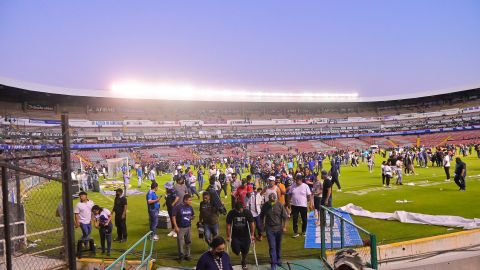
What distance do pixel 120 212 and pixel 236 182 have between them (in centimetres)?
474

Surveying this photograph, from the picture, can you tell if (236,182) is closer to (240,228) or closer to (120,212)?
(120,212)

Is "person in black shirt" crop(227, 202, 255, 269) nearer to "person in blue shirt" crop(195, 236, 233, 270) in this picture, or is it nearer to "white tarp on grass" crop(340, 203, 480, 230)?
"person in blue shirt" crop(195, 236, 233, 270)

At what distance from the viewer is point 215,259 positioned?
4.62 m

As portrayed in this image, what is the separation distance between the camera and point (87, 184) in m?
24.3

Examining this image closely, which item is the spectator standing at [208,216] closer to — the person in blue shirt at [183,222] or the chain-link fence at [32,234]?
the person in blue shirt at [183,222]

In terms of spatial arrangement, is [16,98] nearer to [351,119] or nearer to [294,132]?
[294,132]

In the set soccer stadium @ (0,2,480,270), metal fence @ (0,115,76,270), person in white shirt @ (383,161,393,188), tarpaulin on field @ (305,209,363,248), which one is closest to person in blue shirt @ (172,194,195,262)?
soccer stadium @ (0,2,480,270)

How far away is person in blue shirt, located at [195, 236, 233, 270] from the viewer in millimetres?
4562

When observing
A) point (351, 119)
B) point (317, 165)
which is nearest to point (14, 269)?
point (317, 165)

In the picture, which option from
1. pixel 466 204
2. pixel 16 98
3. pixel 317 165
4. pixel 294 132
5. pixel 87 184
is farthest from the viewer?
pixel 294 132

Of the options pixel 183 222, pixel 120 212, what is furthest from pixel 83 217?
pixel 183 222

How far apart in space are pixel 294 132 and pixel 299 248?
60575 mm

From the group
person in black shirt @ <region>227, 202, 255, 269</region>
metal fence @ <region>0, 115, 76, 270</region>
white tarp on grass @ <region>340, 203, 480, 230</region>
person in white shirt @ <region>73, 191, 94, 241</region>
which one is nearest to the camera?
metal fence @ <region>0, 115, 76, 270</region>

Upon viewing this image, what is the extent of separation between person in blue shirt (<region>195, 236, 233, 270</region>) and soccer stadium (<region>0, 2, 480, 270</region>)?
Result: 13 mm
